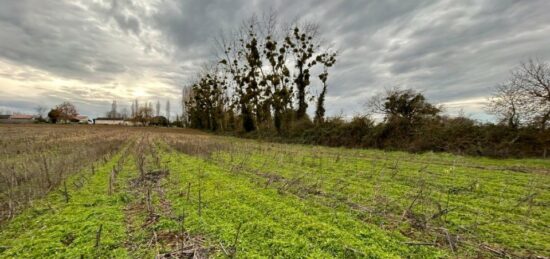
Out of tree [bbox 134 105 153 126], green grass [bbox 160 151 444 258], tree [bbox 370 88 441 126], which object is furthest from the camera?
tree [bbox 134 105 153 126]

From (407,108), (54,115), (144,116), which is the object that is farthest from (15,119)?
(407,108)

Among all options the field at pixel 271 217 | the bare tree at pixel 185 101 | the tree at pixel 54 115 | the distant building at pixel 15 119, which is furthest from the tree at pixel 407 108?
the tree at pixel 54 115

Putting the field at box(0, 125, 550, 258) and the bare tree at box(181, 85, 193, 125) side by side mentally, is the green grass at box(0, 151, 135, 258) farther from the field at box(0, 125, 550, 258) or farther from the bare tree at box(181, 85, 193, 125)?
the bare tree at box(181, 85, 193, 125)

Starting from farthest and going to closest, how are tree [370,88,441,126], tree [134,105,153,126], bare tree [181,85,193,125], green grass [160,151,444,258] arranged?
tree [134,105,153,126] < bare tree [181,85,193,125] < tree [370,88,441,126] < green grass [160,151,444,258]

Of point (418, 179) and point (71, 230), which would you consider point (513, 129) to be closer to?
point (418, 179)

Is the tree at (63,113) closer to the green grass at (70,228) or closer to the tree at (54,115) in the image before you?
the tree at (54,115)

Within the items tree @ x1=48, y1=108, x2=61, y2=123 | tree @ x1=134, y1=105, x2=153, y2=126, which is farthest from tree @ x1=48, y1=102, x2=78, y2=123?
tree @ x1=134, y1=105, x2=153, y2=126

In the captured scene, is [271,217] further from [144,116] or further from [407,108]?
[144,116]

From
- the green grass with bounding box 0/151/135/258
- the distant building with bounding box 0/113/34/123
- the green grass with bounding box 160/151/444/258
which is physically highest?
the distant building with bounding box 0/113/34/123

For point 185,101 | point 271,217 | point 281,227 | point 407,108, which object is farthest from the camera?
point 185,101

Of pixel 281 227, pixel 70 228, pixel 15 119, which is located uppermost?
pixel 15 119

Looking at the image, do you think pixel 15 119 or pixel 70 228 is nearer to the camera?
pixel 70 228

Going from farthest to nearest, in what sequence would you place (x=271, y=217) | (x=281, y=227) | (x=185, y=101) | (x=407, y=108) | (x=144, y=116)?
(x=144, y=116) < (x=185, y=101) < (x=407, y=108) < (x=271, y=217) < (x=281, y=227)

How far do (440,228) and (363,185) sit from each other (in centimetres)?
289
